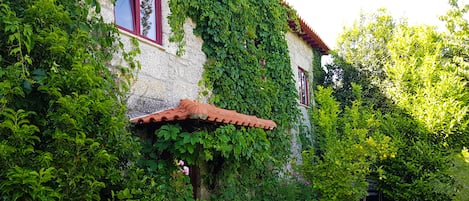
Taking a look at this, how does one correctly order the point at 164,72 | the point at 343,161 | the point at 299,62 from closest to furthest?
the point at 164,72 → the point at 343,161 → the point at 299,62

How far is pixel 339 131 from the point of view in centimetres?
1257

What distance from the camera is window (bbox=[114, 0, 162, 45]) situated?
6.33 metres

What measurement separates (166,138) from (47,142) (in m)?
1.90

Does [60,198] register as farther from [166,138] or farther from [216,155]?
[216,155]

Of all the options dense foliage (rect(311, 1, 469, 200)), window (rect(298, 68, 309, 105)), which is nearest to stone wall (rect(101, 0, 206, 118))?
dense foliage (rect(311, 1, 469, 200))

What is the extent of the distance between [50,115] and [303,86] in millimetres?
10390

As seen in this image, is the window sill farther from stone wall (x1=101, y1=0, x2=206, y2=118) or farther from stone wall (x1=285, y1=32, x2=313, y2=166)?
stone wall (x1=285, y1=32, x2=313, y2=166)

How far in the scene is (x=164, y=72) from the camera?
680cm

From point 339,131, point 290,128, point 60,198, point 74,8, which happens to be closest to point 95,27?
point 74,8

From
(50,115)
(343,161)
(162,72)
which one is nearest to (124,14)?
(162,72)

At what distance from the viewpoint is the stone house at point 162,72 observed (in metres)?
5.98

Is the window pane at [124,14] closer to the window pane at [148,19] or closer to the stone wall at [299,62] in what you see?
the window pane at [148,19]

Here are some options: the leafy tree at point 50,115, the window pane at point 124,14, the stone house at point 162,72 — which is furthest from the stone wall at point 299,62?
the leafy tree at point 50,115

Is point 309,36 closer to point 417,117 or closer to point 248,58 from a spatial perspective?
point 417,117
